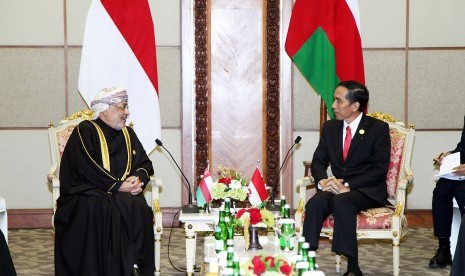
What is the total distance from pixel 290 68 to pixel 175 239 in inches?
76.6

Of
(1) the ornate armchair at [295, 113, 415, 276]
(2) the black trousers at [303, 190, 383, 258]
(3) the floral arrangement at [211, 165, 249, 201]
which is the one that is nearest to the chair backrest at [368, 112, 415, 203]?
(1) the ornate armchair at [295, 113, 415, 276]

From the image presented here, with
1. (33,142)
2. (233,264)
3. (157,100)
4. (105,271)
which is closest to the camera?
(233,264)

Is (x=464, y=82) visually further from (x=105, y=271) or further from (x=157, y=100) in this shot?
(x=105, y=271)

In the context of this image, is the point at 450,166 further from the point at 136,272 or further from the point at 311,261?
the point at 311,261

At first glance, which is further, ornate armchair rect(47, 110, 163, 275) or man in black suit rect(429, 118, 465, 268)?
man in black suit rect(429, 118, 465, 268)

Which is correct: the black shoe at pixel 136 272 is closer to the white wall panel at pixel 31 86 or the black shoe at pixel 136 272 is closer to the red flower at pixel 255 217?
the red flower at pixel 255 217

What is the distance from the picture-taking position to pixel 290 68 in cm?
717

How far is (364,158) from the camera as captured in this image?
5.57 meters

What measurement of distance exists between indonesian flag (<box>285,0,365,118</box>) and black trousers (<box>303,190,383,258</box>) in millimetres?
1483

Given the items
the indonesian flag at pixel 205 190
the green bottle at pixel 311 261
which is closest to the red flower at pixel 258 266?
the green bottle at pixel 311 261

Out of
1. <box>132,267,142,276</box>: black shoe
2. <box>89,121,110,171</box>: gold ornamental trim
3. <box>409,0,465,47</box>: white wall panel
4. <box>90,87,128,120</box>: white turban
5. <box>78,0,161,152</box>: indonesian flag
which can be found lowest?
<box>132,267,142,276</box>: black shoe

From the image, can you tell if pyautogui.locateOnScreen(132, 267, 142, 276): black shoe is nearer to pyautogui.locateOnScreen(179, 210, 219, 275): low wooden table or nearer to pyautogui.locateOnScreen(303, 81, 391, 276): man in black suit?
pyautogui.locateOnScreen(179, 210, 219, 275): low wooden table

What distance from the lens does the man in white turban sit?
16.1 ft

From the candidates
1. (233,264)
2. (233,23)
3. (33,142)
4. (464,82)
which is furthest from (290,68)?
(233,264)
